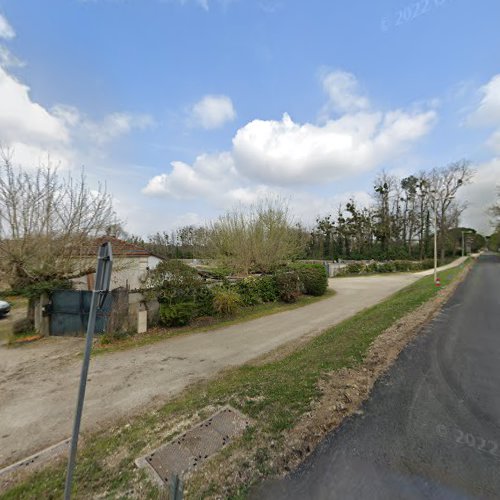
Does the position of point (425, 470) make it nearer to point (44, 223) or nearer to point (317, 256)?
point (44, 223)

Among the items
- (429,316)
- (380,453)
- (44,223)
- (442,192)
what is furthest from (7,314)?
(442,192)

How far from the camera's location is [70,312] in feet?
27.2

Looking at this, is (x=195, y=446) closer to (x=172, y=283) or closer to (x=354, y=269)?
(x=172, y=283)

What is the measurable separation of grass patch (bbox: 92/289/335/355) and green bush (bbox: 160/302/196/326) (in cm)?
20

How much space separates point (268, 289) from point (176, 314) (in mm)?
5154

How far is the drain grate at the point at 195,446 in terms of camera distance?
8.50 feet

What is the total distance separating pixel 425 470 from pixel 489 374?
9.83ft

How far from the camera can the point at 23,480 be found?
271 cm

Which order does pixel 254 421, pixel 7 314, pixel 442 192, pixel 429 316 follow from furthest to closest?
pixel 442 192
pixel 7 314
pixel 429 316
pixel 254 421

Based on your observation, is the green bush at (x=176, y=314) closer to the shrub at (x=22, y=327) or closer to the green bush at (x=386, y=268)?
the shrub at (x=22, y=327)

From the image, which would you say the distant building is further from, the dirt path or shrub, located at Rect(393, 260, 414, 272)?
shrub, located at Rect(393, 260, 414, 272)

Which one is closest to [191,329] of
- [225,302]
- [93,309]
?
[225,302]

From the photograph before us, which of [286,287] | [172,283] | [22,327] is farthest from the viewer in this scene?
[286,287]

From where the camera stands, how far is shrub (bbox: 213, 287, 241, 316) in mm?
9578
